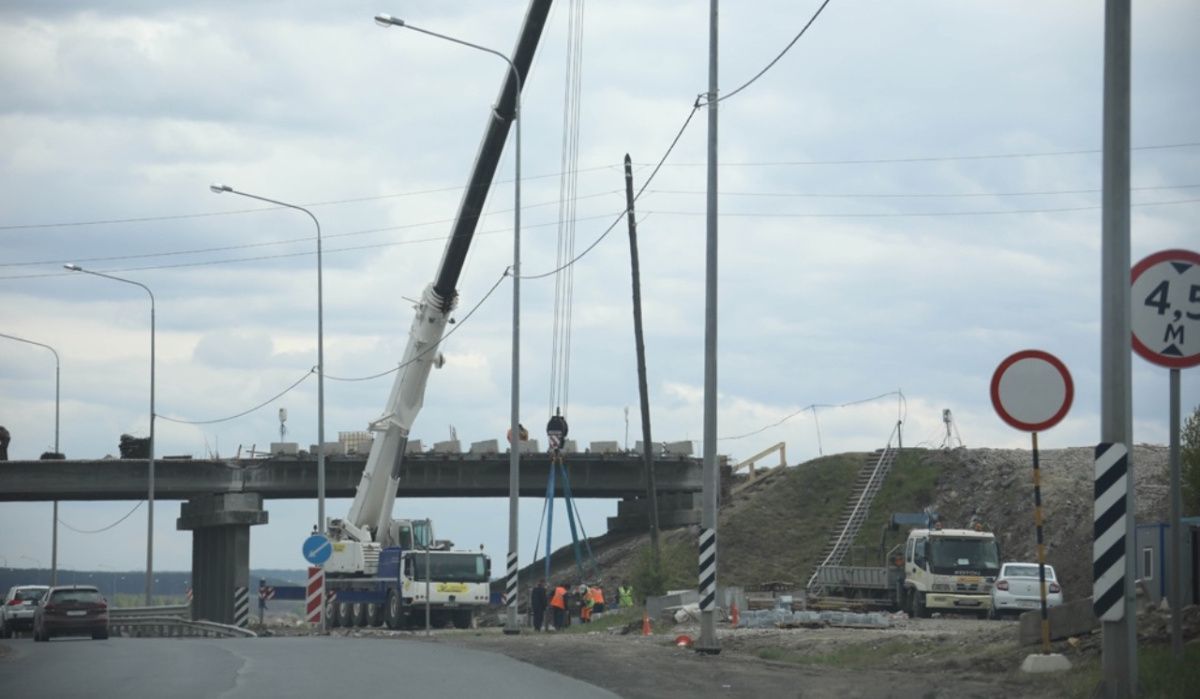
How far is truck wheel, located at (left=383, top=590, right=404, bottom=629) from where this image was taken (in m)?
47.0

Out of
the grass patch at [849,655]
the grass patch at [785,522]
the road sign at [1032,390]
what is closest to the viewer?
the road sign at [1032,390]

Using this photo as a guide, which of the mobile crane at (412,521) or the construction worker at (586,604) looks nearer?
the mobile crane at (412,521)

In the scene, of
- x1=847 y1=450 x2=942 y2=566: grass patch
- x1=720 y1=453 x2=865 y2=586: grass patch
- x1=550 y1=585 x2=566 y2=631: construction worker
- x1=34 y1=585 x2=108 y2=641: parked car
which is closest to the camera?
x1=34 y1=585 x2=108 y2=641: parked car

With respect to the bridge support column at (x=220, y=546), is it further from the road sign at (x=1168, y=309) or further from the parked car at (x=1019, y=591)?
the road sign at (x=1168, y=309)

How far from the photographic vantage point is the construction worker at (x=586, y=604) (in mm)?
45906

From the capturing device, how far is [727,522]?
66.8 meters

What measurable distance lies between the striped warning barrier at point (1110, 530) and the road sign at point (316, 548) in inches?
1160

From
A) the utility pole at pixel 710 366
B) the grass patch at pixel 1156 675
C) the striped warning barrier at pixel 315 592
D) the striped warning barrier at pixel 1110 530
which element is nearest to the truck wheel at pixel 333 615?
the striped warning barrier at pixel 315 592

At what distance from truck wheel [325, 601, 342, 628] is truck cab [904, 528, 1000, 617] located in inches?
757

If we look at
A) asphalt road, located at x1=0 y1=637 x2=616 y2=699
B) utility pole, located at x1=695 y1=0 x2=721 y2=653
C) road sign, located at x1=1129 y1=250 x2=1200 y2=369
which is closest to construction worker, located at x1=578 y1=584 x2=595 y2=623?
asphalt road, located at x1=0 y1=637 x2=616 y2=699

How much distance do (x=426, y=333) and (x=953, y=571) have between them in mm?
15549

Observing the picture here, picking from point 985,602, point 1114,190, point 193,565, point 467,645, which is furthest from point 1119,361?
point 193,565

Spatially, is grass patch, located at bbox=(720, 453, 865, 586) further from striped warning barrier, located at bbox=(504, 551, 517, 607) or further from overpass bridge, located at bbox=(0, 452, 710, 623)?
striped warning barrier, located at bbox=(504, 551, 517, 607)

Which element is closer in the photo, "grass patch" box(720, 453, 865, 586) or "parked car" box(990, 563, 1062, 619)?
"parked car" box(990, 563, 1062, 619)
